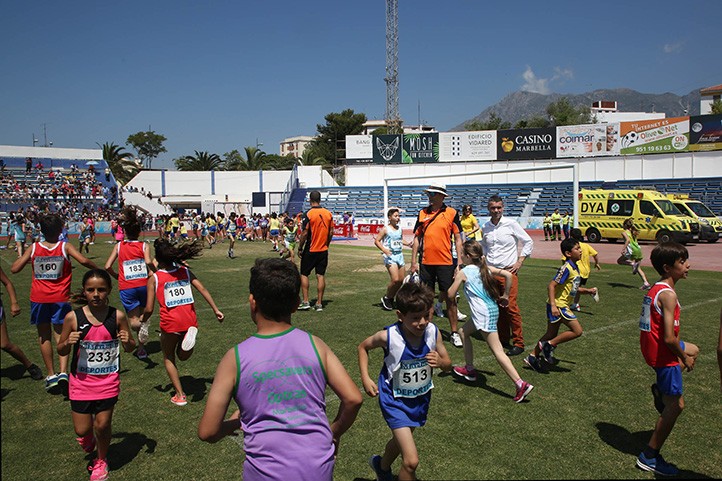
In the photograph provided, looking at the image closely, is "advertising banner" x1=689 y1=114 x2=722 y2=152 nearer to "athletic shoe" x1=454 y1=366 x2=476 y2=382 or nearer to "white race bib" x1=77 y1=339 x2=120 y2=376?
"athletic shoe" x1=454 y1=366 x2=476 y2=382

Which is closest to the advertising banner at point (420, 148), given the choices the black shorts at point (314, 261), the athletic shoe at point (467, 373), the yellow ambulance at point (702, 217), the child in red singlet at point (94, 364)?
the yellow ambulance at point (702, 217)

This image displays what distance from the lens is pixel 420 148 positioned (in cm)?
5084

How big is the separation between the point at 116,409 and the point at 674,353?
5.24 meters

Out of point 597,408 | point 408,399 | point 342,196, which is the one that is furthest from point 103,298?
point 342,196

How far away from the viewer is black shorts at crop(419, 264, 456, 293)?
7.90 meters

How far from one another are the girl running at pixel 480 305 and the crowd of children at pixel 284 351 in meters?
0.01

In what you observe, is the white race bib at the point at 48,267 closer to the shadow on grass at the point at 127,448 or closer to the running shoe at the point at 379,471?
the shadow on grass at the point at 127,448

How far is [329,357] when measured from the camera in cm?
245

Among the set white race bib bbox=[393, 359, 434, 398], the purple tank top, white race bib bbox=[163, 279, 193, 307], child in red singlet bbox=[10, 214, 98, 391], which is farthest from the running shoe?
child in red singlet bbox=[10, 214, 98, 391]

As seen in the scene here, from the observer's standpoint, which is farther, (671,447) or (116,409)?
(116,409)

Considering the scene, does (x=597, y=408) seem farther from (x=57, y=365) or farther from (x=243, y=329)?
(x=57, y=365)

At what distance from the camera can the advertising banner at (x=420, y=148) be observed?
A: 5034 centimetres

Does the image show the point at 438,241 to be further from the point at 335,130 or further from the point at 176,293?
the point at 335,130

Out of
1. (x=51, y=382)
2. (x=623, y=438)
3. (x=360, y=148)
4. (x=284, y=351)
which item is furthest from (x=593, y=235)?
(x=360, y=148)
